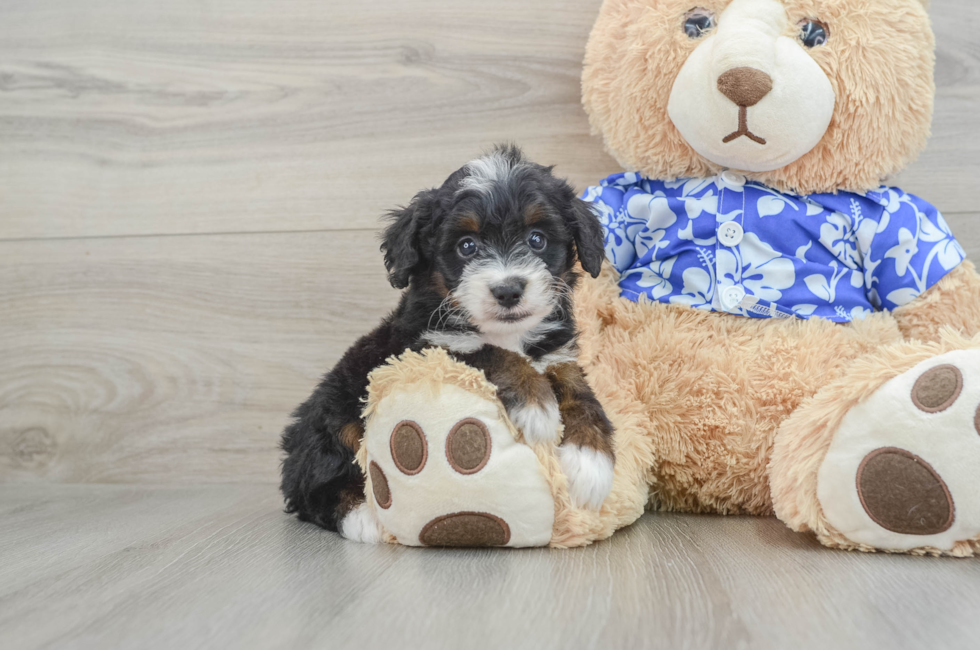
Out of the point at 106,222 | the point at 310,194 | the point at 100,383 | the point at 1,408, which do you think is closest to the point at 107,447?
the point at 100,383

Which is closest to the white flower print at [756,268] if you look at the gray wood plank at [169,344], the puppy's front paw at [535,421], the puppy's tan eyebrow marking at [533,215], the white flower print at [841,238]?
the white flower print at [841,238]

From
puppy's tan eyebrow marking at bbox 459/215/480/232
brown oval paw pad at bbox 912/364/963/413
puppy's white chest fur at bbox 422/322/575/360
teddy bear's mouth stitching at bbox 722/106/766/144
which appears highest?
teddy bear's mouth stitching at bbox 722/106/766/144

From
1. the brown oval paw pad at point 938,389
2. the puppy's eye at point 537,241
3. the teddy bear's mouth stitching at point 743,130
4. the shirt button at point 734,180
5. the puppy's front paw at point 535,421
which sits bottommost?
the puppy's front paw at point 535,421

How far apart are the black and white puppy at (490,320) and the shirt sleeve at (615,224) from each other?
312 mm

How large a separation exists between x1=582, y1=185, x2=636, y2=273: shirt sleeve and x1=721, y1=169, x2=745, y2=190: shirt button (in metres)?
0.26

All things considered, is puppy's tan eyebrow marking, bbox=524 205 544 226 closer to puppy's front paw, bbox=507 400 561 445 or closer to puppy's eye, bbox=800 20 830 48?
puppy's front paw, bbox=507 400 561 445

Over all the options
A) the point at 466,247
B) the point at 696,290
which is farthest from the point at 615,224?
the point at 466,247

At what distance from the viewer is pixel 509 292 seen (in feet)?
4.82

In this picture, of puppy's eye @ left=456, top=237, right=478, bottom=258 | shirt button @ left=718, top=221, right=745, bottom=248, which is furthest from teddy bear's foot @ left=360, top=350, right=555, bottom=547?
shirt button @ left=718, top=221, right=745, bottom=248

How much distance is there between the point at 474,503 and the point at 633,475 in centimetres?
40

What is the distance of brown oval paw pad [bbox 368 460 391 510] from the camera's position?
5.07 ft

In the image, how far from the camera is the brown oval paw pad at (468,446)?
1.45 meters

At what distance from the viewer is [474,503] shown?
147cm

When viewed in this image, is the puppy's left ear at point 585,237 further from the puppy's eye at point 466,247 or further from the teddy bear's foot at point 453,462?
the teddy bear's foot at point 453,462
